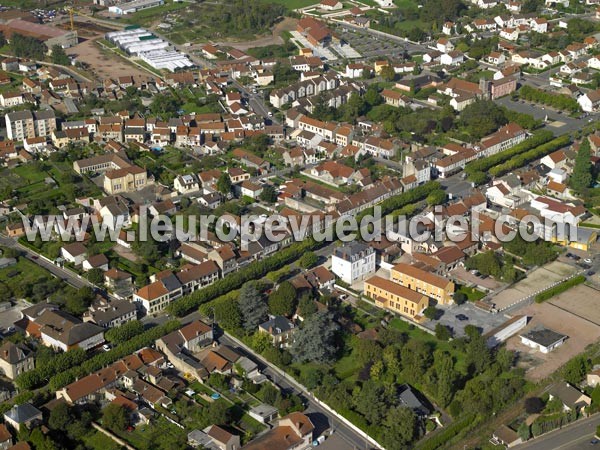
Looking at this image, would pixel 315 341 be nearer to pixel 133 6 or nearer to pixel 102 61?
pixel 102 61

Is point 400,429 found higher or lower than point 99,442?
higher

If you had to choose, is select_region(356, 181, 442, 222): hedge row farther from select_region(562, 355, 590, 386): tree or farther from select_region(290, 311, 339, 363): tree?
select_region(562, 355, 590, 386): tree

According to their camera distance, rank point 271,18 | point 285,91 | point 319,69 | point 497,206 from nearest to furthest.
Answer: point 497,206, point 285,91, point 319,69, point 271,18

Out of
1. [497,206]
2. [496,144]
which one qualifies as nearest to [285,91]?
[496,144]

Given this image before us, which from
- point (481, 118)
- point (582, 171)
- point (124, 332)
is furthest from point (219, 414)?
point (481, 118)

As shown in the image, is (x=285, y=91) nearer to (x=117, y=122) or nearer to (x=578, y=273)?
(x=117, y=122)
